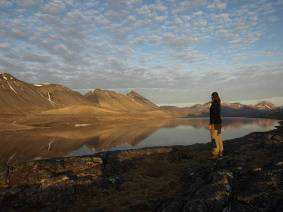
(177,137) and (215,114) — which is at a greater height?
(215,114)

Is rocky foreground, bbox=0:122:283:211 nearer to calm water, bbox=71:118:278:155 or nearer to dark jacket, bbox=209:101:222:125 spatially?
dark jacket, bbox=209:101:222:125

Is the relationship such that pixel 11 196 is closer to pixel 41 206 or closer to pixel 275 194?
pixel 41 206

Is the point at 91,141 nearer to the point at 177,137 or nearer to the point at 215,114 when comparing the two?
the point at 177,137

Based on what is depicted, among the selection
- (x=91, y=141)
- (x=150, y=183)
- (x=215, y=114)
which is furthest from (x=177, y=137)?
(x=150, y=183)

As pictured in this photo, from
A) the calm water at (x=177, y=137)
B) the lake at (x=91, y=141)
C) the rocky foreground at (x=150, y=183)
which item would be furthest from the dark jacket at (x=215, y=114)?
the lake at (x=91, y=141)

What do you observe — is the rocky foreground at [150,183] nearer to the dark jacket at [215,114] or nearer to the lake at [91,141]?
the dark jacket at [215,114]

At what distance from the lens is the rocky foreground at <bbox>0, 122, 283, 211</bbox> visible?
10.8m

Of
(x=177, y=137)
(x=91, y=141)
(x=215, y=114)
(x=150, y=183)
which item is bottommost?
(x=91, y=141)

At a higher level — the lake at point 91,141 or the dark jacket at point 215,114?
the dark jacket at point 215,114

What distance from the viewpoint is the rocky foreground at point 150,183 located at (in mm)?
10812

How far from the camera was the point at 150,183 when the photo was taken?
50.4 ft

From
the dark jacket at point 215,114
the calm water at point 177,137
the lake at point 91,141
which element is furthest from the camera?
the calm water at point 177,137

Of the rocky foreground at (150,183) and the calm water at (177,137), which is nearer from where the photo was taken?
the rocky foreground at (150,183)

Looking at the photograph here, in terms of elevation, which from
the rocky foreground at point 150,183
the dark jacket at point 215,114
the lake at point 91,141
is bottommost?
the lake at point 91,141
